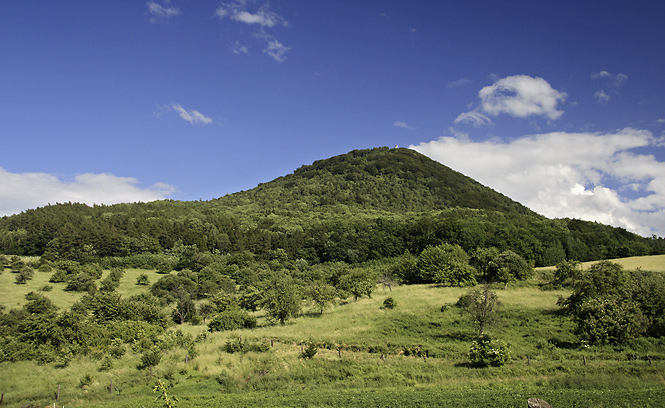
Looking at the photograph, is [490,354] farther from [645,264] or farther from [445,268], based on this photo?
[645,264]

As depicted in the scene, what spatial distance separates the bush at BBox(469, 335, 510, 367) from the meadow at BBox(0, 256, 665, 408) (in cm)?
79

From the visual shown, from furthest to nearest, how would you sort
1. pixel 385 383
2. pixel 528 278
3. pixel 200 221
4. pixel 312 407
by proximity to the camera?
1. pixel 200 221
2. pixel 528 278
3. pixel 385 383
4. pixel 312 407

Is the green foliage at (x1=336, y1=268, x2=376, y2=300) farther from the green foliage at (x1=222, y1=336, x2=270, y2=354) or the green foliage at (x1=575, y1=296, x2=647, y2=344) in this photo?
the green foliage at (x1=575, y1=296, x2=647, y2=344)

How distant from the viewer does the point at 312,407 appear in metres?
18.4

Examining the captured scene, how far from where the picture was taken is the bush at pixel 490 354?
24.9 metres

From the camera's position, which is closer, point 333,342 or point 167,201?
point 333,342

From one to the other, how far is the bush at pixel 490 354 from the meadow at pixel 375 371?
0.79m

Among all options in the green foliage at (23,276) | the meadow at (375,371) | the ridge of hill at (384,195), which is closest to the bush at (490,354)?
the meadow at (375,371)

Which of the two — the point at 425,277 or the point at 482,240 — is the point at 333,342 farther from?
the point at 482,240

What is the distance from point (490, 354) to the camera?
25.0m

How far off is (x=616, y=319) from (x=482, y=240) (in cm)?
6489

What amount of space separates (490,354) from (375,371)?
7.97 m

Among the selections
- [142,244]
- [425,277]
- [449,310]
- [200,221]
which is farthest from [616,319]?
[200,221]

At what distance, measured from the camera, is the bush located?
2487cm
